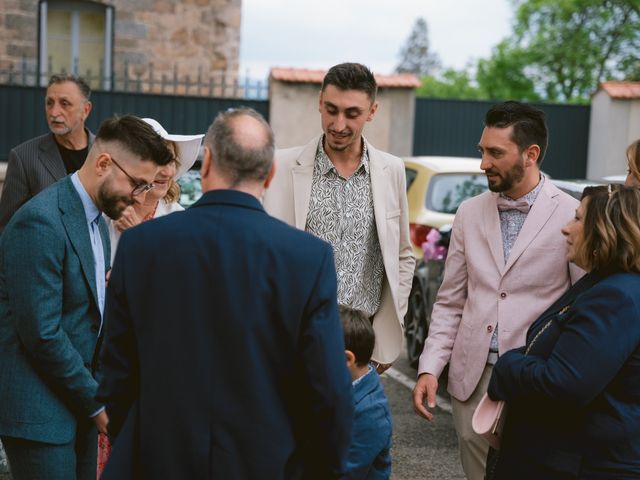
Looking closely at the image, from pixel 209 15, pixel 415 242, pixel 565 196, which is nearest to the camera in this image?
pixel 565 196

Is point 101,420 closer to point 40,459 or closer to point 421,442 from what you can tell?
point 40,459

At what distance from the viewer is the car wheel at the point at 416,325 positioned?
8.22 m

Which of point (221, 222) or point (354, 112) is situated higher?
point (354, 112)

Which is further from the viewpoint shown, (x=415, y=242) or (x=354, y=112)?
(x=415, y=242)

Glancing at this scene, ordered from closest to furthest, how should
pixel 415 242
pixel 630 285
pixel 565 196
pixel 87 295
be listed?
pixel 630 285
pixel 87 295
pixel 565 196
pixel 415 242

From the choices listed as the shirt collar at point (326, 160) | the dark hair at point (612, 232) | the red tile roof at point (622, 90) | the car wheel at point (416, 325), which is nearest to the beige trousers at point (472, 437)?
the dark hair at point (612, 232)

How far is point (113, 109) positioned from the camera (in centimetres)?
1405

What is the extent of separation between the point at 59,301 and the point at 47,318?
78 mm

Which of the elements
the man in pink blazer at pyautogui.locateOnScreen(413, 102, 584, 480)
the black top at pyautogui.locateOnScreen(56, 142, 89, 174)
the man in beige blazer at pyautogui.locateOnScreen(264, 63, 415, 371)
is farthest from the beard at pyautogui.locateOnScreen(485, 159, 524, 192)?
the black top at pyautogui.locateOnScreen(56, 142, 89, 174)

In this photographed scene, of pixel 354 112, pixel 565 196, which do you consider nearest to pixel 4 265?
pixel 354 112

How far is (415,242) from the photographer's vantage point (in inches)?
343

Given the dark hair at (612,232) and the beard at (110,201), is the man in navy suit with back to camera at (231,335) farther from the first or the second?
the dark hair at (612,232)

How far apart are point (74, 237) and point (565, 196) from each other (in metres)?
2.12

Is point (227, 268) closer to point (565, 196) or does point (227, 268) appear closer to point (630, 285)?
point (630, 285)
